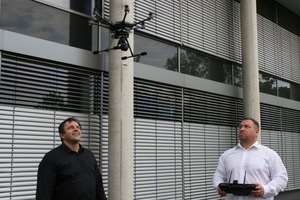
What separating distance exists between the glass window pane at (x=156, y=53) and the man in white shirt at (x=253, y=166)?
5585 millimetres

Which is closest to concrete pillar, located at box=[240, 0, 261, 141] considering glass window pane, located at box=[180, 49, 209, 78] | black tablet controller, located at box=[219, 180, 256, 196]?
glass window pane, located at box=[180, 49, 209, 78]

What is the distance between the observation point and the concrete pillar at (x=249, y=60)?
1227 centimetres

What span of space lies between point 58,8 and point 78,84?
1.48 m

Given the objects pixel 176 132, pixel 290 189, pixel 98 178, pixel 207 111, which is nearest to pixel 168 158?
pixel 176 132

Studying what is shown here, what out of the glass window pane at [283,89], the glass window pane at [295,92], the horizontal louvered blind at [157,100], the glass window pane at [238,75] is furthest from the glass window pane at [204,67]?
the glass window pane at [295,92]

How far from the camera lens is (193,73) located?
11.6 meters

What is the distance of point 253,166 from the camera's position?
4.21m

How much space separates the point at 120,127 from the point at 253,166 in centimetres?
403

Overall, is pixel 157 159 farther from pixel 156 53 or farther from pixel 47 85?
pixel 47 85

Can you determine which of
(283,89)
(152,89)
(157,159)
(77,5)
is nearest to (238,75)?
(283,89)

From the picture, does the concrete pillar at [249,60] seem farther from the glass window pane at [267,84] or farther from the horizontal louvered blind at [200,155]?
the glass window pane at [267,84]

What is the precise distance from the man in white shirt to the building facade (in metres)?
3.96

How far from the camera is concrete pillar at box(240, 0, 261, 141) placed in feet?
40.3

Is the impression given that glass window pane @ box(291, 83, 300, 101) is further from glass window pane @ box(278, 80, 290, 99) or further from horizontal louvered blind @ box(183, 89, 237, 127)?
horizontal louvered blind @ box(183, 89, 237, 127)
